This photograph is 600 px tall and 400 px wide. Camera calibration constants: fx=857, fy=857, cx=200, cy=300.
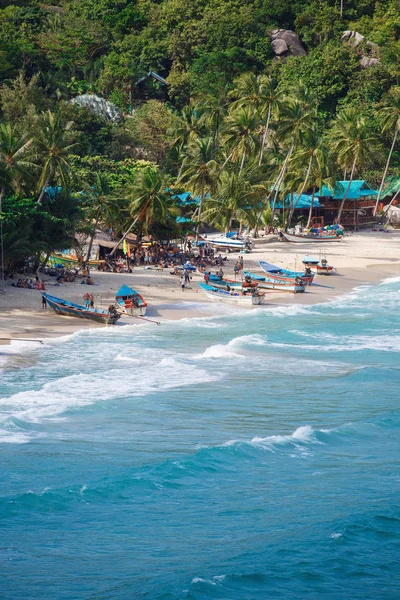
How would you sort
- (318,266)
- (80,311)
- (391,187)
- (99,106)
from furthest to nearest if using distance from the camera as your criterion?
(99,106) < (391,187) < (318,266) < (80,311)

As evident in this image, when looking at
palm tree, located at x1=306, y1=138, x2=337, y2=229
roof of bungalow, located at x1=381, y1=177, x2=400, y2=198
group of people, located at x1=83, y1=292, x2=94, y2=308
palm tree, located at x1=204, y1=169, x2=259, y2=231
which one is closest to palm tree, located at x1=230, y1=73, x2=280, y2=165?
palm tree, located at x1=306, y1=138, x2=337, y2=229

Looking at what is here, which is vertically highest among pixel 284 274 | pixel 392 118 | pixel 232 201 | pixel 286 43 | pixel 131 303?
pixel 286 43

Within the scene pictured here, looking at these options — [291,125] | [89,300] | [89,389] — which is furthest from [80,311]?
[291,125]

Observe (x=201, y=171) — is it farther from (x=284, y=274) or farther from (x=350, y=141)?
(x=350, y=141)

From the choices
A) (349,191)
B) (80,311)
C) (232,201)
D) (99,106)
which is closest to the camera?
(80,311)

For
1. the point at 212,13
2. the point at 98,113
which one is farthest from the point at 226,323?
the point at 212,13

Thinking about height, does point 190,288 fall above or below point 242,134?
below

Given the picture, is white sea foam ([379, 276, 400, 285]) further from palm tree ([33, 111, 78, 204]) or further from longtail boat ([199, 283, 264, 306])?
palm tree ([33, 111, 78, 204])

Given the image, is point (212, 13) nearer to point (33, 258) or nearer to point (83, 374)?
point (33, 258)
